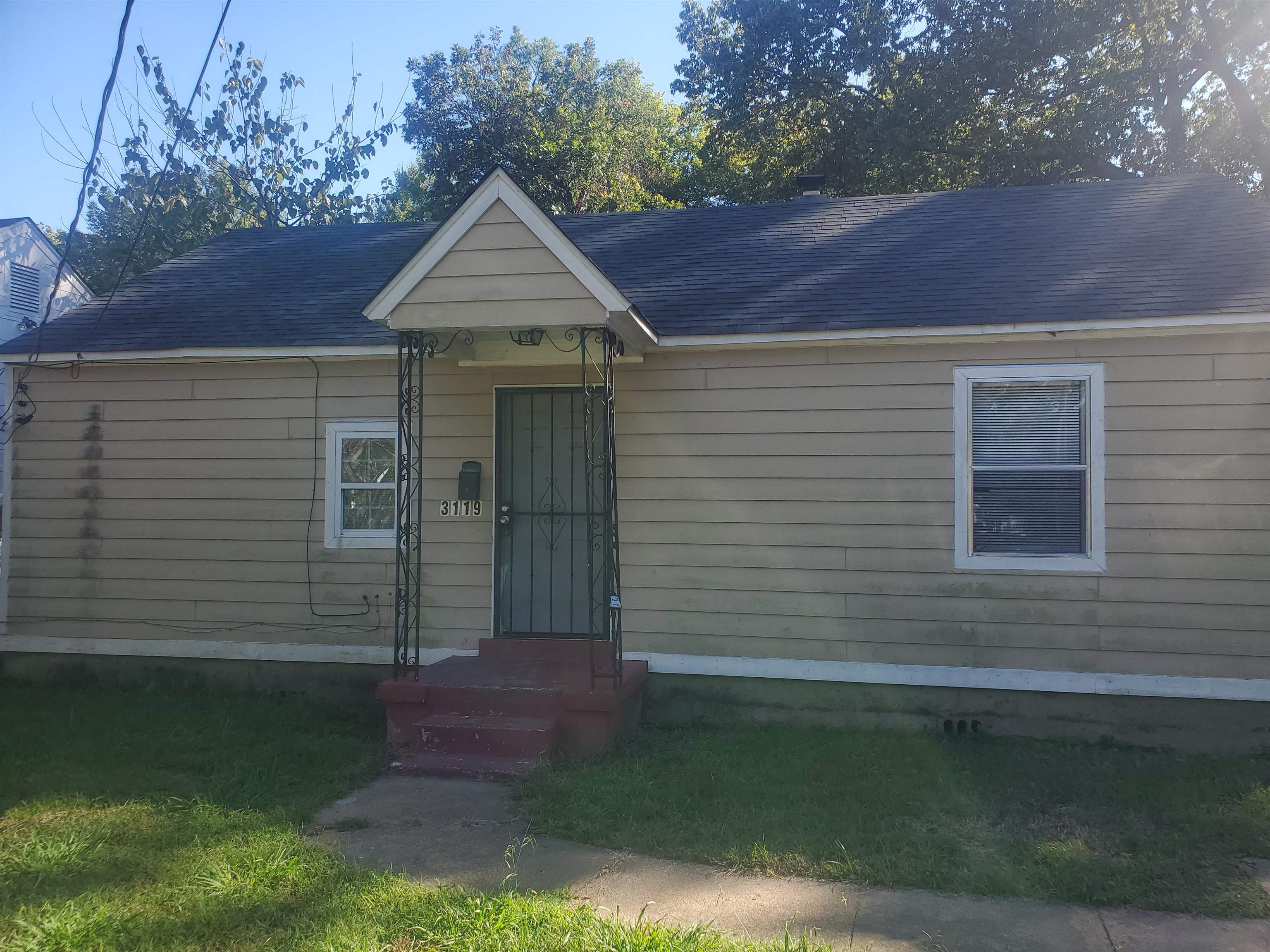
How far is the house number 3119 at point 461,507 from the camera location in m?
7.01

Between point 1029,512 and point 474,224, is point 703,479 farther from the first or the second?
point 474,224

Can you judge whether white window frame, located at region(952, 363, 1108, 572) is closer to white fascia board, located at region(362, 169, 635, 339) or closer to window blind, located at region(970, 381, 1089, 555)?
window blind, located at region(970, 381, 1089, 555)

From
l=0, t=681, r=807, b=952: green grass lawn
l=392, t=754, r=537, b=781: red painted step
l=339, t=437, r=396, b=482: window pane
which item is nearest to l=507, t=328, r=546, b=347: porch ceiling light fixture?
l=339, t=437, r=396, b=482: window pane

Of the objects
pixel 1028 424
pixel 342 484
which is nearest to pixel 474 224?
pixel 342 484

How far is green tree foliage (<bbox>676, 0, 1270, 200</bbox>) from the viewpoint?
16750mm

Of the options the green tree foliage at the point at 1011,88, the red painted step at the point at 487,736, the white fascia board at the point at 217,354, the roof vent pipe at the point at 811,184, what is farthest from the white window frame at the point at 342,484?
the green tree foliage at the point at 1011,88

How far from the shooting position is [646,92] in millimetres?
29703

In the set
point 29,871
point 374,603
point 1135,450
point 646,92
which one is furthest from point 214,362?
point 646,92

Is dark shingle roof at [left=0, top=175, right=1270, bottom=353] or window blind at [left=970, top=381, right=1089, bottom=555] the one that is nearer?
window blind at [left=970, top=381, right=1089, bottom=555]

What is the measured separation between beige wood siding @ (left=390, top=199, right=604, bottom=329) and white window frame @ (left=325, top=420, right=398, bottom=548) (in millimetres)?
1759

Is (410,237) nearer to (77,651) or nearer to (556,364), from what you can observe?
(556,364)

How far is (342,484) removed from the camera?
733cm

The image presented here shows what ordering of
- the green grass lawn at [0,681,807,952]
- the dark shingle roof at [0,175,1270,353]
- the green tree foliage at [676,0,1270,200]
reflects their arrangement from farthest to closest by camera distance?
the green tree foliage at [676,0,1270,200] < the dark shingle roof at [0,175,1270,353] < the green grass lawn at [0,681,807,952]

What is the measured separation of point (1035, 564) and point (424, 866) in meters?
4.58
